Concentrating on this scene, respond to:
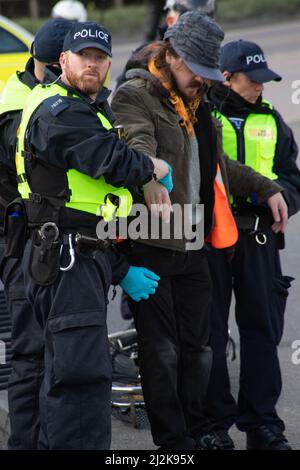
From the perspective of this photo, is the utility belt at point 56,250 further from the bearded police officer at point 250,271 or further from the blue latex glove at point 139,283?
the bearded police officer at point 250,271

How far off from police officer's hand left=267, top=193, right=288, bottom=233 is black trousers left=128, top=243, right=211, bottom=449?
0.41m

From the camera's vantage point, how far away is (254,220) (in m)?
4.51

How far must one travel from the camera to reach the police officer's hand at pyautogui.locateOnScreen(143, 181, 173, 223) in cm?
384

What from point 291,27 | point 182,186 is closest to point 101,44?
point 182,186

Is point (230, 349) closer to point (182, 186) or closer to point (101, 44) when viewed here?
point (182, 186)

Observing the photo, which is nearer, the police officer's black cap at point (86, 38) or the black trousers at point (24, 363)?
the police officer's black cap at point (86, 38)

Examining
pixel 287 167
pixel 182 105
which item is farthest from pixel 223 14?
pixel 182 105

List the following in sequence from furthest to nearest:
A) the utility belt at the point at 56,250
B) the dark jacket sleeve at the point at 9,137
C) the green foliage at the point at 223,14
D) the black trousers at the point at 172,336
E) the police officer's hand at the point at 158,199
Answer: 1. the green foliage at the point at 223,14
2. the black trousers at the point at 172,336
3. the dark jacket sleeve at the point at 9,137
4. the police officer's hand at the point at 158,199
5. the utility belt at the point at 56,250

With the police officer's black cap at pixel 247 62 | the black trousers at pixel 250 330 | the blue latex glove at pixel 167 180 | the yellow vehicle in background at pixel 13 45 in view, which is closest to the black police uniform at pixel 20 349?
the blue latex glove at pixel 167 180

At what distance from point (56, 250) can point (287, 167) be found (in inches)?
56.9

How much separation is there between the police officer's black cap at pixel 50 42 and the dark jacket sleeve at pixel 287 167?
1028 mm

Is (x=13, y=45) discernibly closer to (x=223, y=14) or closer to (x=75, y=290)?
(x=75, y=290)

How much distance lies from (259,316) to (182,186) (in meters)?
0.79

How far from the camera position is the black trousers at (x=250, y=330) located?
4480mm
